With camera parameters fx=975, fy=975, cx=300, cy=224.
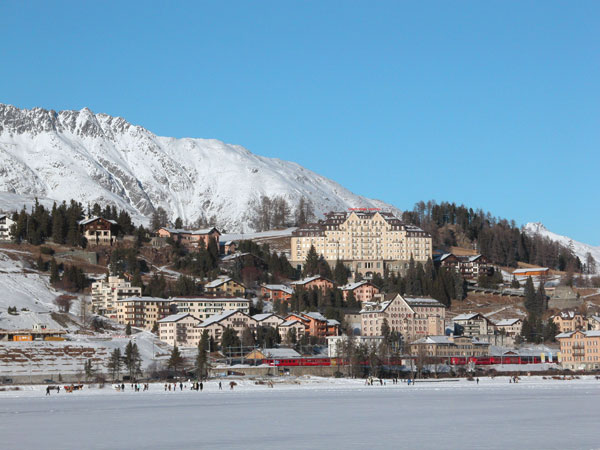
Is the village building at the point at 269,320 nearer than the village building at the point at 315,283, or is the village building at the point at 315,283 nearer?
the village building at the point at 269,320

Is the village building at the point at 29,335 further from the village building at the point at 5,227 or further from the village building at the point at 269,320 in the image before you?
the village building at the point at 5,227

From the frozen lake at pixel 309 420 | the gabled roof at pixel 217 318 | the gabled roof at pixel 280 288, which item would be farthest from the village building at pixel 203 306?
the frozen lake at pixel 309 420

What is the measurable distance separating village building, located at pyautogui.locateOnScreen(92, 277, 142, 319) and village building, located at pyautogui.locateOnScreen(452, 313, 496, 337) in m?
52.4

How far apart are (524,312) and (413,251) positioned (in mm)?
29283

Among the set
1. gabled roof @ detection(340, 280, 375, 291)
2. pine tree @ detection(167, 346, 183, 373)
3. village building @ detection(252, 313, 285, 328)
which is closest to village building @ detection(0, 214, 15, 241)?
village building @ detection(252, 313, 285, 328)

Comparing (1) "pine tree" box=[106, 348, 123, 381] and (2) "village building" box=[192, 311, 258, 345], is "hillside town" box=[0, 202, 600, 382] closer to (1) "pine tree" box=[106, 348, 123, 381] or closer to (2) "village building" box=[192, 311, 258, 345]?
(2) "village building" box=[192, 311, 258, 345]

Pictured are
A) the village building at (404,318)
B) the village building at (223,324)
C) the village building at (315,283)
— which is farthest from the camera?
the village building at (315,283)

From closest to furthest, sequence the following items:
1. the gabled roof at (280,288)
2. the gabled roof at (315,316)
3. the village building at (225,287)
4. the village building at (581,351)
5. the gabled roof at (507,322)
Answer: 1. the village building at (581,351)
2. the gabled roof at (315,316)
3. the gabled roof at (507,322)
4. the village building at (225,287)
5. the gabled roof at (280,288)

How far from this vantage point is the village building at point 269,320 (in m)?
152

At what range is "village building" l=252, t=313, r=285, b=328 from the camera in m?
152

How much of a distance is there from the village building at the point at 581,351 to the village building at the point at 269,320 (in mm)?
43301

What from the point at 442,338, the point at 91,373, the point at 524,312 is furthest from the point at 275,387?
the point at 524,312

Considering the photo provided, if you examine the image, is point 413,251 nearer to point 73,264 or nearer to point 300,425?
point 73,264

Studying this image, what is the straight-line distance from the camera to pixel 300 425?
51500 millimetres
